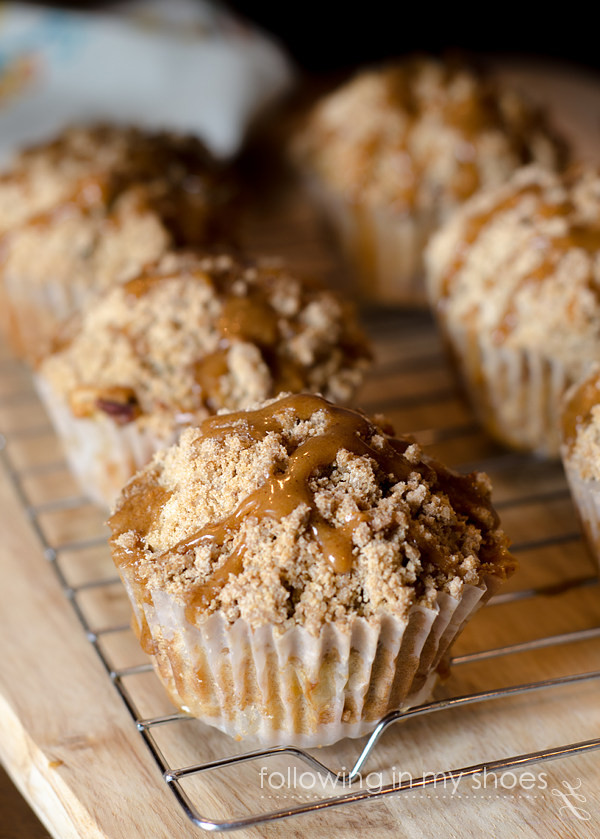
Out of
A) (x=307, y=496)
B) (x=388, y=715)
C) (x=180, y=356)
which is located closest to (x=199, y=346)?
(x=180, y=356)

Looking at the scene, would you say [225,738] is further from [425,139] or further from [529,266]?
[425,139]

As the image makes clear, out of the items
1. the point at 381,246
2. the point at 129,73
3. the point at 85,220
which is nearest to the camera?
the point at 85,220

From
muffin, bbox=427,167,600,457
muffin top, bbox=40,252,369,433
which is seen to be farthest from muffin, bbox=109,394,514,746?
muffin, bbox=427,167,600,457

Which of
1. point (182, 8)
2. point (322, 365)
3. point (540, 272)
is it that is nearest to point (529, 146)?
point (540, 272)

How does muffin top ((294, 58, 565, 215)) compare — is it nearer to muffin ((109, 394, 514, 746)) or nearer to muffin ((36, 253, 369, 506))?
muffin ((36, 253, 369, 506))

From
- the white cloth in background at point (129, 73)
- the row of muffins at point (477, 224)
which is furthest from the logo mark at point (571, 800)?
the white cloth in background at point (129, 73)

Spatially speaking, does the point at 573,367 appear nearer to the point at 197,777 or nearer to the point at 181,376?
the point at 181,376
